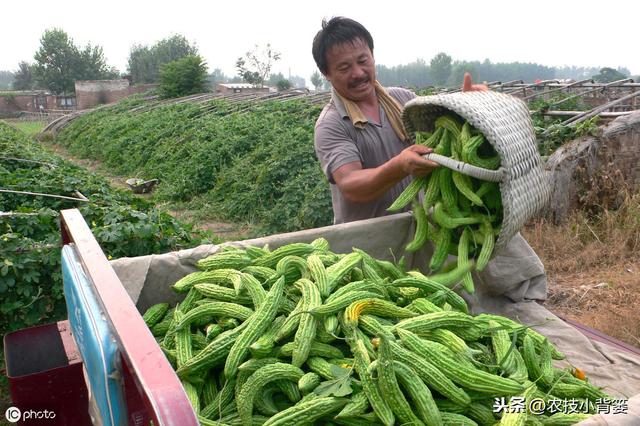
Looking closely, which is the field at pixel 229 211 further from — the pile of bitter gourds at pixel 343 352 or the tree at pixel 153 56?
the tree at pixel 153 56

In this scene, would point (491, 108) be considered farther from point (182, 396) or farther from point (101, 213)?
point (101, 213)

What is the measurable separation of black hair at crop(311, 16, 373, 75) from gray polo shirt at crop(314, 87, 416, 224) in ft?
1.04

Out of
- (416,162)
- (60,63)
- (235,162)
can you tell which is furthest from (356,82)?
(60,63)

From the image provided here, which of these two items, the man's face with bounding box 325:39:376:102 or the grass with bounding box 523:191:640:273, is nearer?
the man's face with bounding box 325:39:376:102

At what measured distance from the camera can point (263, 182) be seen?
1116 cm

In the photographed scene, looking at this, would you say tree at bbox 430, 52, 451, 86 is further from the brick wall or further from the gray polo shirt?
the gray polo shirt

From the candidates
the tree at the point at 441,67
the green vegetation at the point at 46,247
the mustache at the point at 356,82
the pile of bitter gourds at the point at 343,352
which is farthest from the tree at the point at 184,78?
the tree at the point at 441,67

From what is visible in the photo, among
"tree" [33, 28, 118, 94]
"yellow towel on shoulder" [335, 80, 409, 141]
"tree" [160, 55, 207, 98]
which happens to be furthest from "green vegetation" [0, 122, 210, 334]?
"tree" [33, 28, 118, 94]

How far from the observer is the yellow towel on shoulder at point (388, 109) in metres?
3.64

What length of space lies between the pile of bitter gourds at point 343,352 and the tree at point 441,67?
3953 inches

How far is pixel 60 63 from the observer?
7475cm

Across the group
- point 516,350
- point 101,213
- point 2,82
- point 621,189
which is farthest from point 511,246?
point 2,82

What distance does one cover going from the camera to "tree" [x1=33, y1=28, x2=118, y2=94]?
241 feet

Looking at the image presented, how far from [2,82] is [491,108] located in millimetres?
189247
